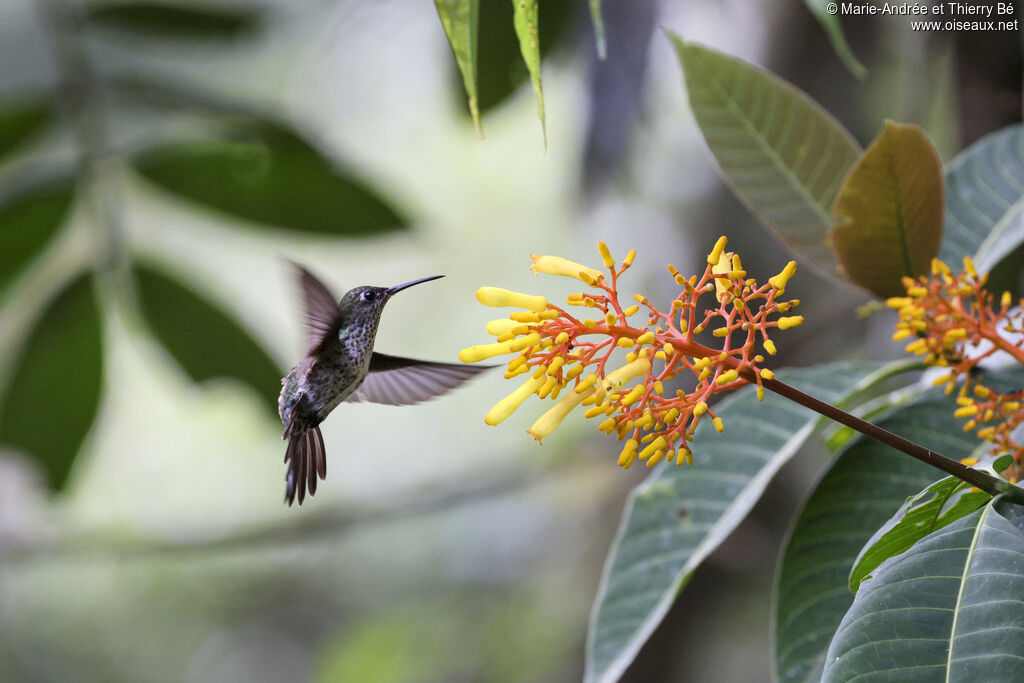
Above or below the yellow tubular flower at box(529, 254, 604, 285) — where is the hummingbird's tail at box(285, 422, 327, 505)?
below

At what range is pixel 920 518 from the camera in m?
0.74

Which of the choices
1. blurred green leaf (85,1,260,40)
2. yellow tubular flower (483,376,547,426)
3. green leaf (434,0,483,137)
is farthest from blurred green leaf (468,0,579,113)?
yellow tubular flower (483,376,547,426)

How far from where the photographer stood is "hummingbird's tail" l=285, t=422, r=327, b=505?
1.19 metres

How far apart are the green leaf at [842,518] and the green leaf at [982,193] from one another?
0.81 feet

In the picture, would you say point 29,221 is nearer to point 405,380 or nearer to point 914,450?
point 405,380

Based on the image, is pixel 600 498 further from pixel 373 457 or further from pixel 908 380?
pixel 373 457

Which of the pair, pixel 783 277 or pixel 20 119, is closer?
pixel 783 277

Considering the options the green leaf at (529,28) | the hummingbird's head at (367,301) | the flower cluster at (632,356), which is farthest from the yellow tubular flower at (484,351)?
the hummingbird's head at (367,301)

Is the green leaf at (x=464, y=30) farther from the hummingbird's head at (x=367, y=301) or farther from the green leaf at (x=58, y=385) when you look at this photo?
the green leaf at (x=58, y=385)

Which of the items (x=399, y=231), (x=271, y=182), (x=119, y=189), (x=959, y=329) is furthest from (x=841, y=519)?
(x=119, y=189)

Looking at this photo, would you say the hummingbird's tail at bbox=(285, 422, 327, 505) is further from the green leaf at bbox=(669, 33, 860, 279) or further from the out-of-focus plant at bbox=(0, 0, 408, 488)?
the out-of-focus plant at bbox=(0, 0, 408, 488)

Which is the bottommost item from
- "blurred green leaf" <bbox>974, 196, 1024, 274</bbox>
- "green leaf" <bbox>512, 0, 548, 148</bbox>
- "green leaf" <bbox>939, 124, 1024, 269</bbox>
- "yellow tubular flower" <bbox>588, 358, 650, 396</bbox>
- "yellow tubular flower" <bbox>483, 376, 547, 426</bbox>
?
"yellow tubular flower" <bbox>483, 376, 547, 426</bbox>

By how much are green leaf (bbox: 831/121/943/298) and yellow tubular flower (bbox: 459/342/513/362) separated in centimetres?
43

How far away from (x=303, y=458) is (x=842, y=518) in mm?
655
